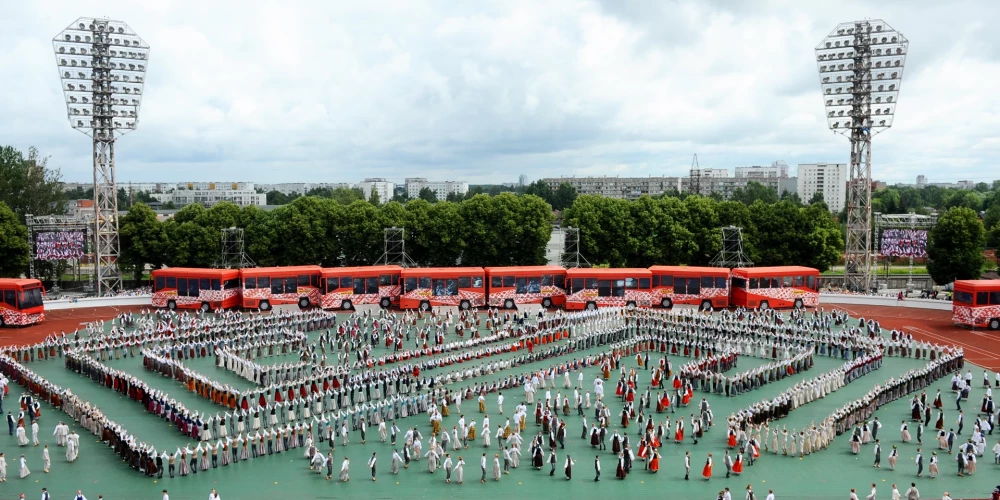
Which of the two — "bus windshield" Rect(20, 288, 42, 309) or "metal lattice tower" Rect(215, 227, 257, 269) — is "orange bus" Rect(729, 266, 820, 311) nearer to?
"metal lattice tower" Rect(215, 227, 257, 269)

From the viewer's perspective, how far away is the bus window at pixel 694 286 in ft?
125

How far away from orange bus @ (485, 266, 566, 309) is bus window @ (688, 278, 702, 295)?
21.2 feet

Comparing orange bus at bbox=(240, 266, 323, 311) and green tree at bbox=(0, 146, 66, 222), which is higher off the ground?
A: green tree at bbox=(0, 146, 66, 222)

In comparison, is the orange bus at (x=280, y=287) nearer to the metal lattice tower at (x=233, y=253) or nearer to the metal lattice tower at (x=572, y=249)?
→ the metal lattice tower at (x=233, y=253)

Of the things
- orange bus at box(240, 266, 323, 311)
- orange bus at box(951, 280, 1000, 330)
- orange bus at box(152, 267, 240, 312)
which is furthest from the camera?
orange bus at box(240, 266, 323, 311)

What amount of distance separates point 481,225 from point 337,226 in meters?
8.92

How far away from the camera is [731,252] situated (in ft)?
150

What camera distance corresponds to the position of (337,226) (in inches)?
1800

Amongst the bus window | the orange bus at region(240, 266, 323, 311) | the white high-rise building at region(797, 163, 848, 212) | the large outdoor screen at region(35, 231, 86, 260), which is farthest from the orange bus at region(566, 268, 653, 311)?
the white high-rise building at region(797, 163, 848, 212)

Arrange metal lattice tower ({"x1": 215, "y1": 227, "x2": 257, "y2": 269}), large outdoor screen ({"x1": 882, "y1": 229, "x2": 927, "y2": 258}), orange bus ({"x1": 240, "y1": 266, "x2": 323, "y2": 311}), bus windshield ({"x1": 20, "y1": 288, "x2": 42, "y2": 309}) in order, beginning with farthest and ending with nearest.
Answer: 1. metal lattice tower ({"x1": 215, "y1": 227, "x2": 257, "y2": 269})
2. large outdoor screen ({"x1": 882, "y1": 229, "x2": 927, "y2": 258})
3. orange bus ({"x1": 240, "y1": 266, "x2": 323, "y2": 311})
4. bus windshield ({"x1": 20, "y1": 288, "x2": 42, "y2": 309})

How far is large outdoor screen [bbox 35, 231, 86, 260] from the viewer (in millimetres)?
41812

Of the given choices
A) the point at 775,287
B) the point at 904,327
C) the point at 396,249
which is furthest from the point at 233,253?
the point at 904,327

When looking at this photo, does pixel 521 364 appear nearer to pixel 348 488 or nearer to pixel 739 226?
pixel 348 488

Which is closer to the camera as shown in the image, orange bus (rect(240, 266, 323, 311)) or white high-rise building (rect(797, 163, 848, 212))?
orange bus (rect(240, 266, 323, 311))
